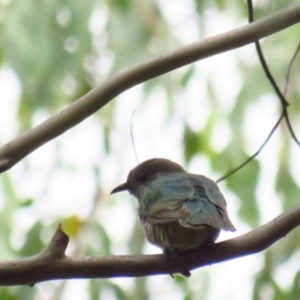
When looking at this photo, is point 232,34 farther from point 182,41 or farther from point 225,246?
point 182,41

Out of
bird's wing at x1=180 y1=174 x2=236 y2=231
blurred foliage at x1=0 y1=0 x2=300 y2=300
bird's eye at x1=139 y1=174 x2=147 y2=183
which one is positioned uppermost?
blurred foliage at x1=0 y1=0 x2=300 y2=300

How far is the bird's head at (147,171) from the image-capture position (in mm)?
4410

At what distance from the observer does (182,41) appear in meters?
5.84

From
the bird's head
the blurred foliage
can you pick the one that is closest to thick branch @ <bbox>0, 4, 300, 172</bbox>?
the bird's head

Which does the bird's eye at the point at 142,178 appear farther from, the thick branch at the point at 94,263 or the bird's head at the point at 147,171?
the thick branch at the point at 94,263

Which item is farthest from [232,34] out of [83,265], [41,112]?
[41,112]

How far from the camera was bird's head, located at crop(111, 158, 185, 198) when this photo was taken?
14.5 ft

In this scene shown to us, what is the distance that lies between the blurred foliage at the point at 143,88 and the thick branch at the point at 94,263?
207cm

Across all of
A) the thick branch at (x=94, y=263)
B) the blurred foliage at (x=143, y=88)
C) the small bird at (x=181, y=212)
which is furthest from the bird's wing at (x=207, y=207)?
the blurred foliage at (x=143, y=88)

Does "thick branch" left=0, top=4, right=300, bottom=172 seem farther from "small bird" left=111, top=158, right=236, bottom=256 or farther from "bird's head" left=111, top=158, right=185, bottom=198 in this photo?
"bird's head" left=111, top=158, right=185, bottom=198

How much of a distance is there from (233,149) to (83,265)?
284 centimetres

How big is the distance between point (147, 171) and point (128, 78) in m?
1.76

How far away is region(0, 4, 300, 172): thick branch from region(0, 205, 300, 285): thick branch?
1.12ft

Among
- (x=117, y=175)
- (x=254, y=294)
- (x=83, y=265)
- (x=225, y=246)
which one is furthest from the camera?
(x=117, y=175)
